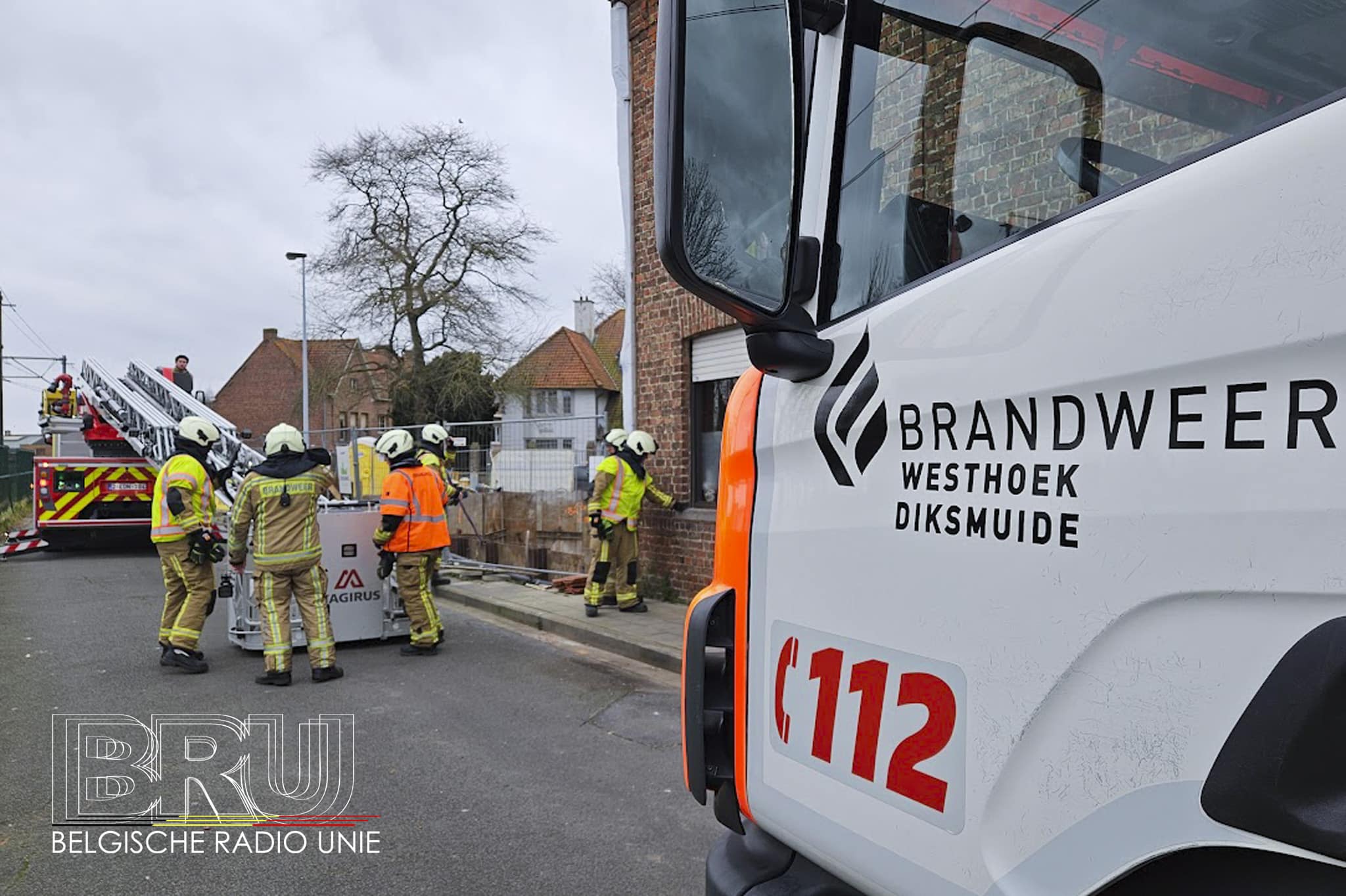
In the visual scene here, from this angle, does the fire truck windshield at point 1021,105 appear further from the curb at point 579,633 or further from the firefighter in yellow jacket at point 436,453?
the firefighter in yellow jacket at point 436,453

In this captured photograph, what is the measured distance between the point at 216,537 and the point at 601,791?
422cm

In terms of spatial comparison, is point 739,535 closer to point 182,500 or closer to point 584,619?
point 182,500

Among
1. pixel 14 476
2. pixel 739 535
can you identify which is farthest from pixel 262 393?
pixel 739 535

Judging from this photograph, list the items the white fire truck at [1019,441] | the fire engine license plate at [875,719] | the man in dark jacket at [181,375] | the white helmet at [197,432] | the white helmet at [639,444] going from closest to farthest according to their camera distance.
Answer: the white fire truck at [1019,441], the fire engine license plate at [875,719], the white helmet at [197,432], the white helmet at [639,444], the man in dark jacket at [181,375]

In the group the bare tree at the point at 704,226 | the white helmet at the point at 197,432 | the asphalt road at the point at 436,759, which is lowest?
the asphalt road at the point at 436,759

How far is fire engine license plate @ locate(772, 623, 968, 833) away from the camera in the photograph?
4.86 ft

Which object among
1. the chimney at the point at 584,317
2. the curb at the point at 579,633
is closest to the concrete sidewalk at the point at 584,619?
the curb at the point at 579,633

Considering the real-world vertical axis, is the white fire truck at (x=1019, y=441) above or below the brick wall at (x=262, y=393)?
below

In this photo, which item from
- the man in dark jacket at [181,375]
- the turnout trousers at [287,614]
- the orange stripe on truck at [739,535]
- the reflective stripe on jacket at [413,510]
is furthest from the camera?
the man in dark jacket at [181,375]

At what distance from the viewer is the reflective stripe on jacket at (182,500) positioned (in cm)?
708

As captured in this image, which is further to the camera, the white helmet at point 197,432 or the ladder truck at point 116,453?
the ladder truck at point 116,453

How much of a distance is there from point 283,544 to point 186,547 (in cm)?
95

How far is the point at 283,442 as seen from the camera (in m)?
6.83

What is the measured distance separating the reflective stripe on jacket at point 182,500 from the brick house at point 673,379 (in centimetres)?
413
